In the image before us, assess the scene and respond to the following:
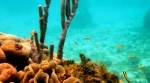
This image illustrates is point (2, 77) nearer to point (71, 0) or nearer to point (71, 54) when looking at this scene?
point (71, 0)

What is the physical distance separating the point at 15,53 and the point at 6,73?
579mm

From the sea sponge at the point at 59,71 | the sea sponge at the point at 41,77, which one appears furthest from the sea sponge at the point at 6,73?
the sea sponge at the point at 59,71

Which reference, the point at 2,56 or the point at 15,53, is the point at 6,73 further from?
the point at 15,53

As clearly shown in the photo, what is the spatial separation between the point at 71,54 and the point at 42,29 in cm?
2035

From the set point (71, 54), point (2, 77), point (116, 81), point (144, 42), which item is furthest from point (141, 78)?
point (2, 77)

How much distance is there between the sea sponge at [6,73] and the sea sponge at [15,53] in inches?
16.0

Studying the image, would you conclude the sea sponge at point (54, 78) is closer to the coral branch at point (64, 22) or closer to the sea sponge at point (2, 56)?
the sea sponge at point (2, 56)

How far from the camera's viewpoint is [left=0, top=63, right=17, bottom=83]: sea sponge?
11.3 ft

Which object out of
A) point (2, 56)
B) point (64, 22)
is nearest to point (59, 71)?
point (2, 56)

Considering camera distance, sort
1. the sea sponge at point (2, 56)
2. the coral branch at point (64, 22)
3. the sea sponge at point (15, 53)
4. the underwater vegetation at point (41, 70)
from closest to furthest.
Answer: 1. the underwater vegetation at point (41, 70)
2. the sea sponge at point (2, 56)
3. the sea sponge at point (15, 53)
4. the coral branch at point (64, 22)

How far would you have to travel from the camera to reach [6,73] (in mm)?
3488

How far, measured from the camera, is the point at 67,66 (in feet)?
14.3

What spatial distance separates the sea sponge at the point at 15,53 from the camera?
395 cm

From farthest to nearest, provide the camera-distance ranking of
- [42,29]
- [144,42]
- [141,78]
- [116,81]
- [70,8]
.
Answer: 1. [144,42]
2. [141,78]
3. [70,8]
4. [42,29]
5. [116,81]
